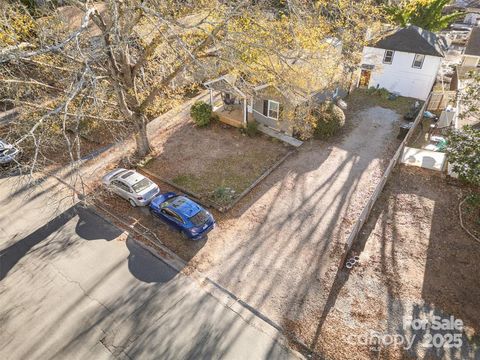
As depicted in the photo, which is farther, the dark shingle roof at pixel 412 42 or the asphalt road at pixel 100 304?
the dark shingle roof at pixel 412 42

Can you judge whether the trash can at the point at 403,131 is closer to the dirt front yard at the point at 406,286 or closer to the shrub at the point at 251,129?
the dirt front yard at the point at 406,286

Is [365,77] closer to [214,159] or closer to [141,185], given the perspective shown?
[214,159]

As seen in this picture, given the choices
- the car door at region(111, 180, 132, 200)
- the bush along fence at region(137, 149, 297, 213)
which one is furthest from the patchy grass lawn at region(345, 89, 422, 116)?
the car door at region(111, 180, 132, 200)

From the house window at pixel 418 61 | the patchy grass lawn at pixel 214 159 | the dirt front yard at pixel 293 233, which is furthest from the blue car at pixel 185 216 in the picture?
the house window at pixel 418 61

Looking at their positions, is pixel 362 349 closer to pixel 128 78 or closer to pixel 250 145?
pixel 250 145

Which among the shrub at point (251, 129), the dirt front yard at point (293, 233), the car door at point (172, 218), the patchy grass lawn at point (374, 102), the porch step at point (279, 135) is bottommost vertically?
the dirt front yard at point (293, 233)

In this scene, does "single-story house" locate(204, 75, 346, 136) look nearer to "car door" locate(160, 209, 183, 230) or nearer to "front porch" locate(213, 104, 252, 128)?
"front porch" locate(213, 104, 252, 128)

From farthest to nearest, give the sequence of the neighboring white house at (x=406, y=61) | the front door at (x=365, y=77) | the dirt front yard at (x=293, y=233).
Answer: the front door at (x=365, y=77) < the neighboring white house at (x=406, y=61) < the dirt front yard at (x=293, y=233)

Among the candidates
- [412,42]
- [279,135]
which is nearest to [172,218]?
[279,135]
